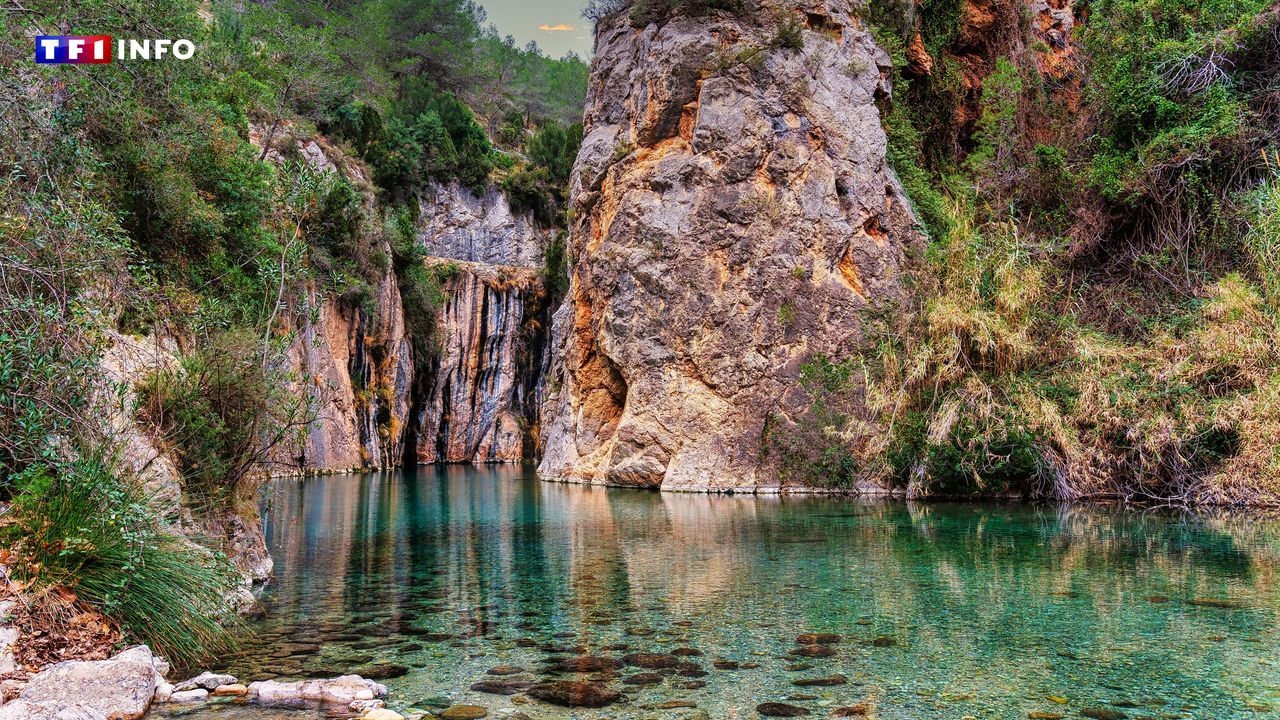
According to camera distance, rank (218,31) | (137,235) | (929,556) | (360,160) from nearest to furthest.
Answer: (929,556), (137,235), (218,31), (360,160)

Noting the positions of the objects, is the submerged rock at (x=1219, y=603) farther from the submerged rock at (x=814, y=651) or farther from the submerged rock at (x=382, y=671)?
the submerged rock at (x=382, y=671)

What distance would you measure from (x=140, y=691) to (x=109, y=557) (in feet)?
3.75

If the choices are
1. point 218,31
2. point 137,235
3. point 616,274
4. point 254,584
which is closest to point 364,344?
point 218,31

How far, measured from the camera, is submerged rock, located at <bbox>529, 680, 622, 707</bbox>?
432 centimetres

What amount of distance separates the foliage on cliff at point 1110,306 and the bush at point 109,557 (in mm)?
12860

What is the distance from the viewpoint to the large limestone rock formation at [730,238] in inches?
801

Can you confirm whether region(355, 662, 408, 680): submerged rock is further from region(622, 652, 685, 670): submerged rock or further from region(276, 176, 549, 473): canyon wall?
region(276, 176, 549, 473): canyon wall

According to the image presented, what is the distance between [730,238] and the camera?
21.0m

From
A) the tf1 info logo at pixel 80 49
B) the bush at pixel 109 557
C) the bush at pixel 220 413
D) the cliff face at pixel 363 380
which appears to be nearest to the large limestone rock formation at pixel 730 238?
the cliff face at pixel 363 380

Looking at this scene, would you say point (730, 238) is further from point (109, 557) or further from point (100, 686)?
point (100, 686)

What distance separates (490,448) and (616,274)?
20.1 metres

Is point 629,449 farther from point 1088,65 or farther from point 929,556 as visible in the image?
point 1088,65

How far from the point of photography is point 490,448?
4000 centimetres

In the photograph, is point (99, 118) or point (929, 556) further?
point (99, 118)
